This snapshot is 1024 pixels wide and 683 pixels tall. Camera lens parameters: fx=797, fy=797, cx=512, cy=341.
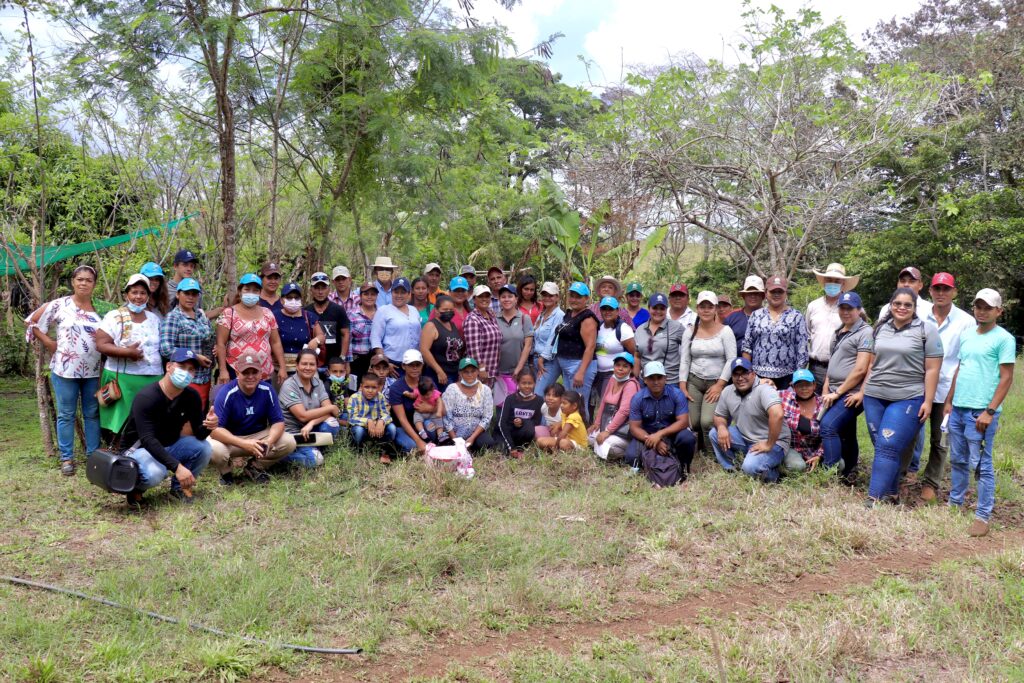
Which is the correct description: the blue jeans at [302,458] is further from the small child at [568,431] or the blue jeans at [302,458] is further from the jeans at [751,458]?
the jeans at [751,458]

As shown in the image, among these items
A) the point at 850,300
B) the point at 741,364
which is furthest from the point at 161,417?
the point at 850,300

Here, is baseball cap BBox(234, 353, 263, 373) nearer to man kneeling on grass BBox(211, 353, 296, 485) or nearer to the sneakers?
man kneeling on grass BBox(211, 353, 296, 485)

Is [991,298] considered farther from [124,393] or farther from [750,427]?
[124,393]

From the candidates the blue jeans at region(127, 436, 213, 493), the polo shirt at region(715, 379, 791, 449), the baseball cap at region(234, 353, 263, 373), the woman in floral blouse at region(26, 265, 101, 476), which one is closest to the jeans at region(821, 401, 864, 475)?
the polo shirt at region(715, 379, 791, 449)

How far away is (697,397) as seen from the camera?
7.55 metres

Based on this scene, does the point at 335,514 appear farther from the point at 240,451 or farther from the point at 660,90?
the point at 660,90

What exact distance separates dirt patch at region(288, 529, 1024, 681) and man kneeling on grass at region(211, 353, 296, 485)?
2971 millimetres

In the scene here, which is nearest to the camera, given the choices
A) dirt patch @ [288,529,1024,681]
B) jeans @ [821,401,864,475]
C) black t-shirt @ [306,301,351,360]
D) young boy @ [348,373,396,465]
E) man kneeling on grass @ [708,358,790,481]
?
dirt patch @ [288,529,1024,681]

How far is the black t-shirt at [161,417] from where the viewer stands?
5.83 m

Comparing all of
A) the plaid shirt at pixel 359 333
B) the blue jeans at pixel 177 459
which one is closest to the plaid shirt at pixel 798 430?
the plaid shirt at pixel 359 333

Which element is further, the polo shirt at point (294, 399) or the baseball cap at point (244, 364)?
the polo shirt at point (294, 399)

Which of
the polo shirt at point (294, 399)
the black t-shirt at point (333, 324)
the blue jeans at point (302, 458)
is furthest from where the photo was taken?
the black t-shirt at point (333, 324)

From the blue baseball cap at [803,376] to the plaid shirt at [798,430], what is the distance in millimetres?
222

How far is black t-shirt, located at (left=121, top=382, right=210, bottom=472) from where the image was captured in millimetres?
5828
